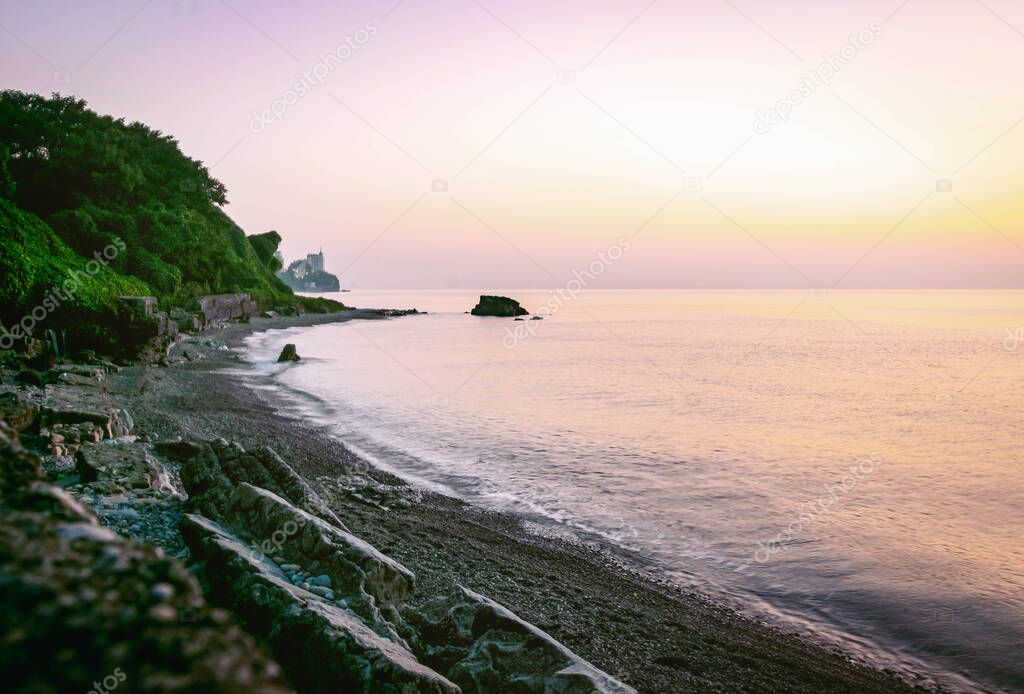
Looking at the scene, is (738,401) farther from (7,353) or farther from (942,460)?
(7,353)

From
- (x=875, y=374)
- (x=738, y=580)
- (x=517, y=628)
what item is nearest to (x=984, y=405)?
(x=875, y=374)

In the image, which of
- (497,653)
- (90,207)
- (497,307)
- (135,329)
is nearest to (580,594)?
(497,653)

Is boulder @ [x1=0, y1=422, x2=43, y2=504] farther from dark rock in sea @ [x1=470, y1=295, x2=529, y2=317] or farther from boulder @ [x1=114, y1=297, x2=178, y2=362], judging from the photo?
dark rock in sea @ [x1=470, y1=295, x2=529, y2=317]

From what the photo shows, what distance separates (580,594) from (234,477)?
19.0 ft

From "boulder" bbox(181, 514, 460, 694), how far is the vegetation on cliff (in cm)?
2197

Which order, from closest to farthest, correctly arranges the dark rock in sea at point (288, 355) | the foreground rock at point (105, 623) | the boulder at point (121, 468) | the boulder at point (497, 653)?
1. the foreground rock at point (105, 623)
2. the boulder at point (497, 653)
3. the boulder at point (121, 468)
4. the dark rock in sea at point (288, 355)

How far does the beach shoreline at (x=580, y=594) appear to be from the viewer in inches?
317

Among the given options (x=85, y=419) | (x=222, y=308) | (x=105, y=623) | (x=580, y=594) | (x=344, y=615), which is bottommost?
(x=85, y=419)

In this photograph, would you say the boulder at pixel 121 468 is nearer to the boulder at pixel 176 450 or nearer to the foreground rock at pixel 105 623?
the boulder at pixel 176 450

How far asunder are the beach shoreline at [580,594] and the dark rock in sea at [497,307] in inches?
4878

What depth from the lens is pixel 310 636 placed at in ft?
17.0

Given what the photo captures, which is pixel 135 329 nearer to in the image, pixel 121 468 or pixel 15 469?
pixel 121 468

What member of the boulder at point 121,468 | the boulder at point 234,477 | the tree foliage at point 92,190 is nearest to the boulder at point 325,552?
→ the boulder at point 234,477

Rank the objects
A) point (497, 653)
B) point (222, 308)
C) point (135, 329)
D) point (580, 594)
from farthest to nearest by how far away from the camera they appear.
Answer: point (222, 308) → point (135, 329) → point (580, 594) → point (497, 653)
